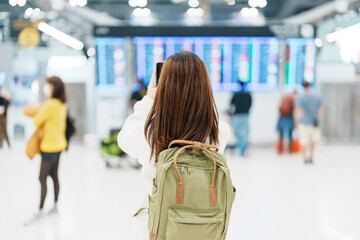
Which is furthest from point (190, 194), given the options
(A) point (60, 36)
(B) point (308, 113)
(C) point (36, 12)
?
(C) point (36, 12)

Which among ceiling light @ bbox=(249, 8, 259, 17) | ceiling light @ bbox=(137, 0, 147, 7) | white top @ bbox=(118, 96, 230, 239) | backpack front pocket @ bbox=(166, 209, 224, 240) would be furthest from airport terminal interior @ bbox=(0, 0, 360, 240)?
backpack front pocket @ bbox=(166, 209, 224, 240)

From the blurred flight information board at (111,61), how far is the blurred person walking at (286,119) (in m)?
3.48

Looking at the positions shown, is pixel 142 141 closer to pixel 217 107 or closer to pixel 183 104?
pixel 183 104

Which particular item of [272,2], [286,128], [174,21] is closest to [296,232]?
[286,128]

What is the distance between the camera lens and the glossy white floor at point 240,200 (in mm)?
3709

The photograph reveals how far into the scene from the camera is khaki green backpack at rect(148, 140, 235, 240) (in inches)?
58.7

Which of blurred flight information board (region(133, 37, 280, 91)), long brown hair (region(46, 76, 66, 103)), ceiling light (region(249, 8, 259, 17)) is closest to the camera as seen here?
long brown hair (region(46, 76, 66, 103))

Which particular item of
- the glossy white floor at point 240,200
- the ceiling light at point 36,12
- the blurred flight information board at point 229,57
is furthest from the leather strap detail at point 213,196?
the ceiling light at point 36,12

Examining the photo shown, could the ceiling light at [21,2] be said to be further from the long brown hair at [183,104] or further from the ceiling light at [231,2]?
the long brown hair at [183,104]

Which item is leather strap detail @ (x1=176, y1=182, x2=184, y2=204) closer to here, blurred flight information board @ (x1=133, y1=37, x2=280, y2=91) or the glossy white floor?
the glossy white floor

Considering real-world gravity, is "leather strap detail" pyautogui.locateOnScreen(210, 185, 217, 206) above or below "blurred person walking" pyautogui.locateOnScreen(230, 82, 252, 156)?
above

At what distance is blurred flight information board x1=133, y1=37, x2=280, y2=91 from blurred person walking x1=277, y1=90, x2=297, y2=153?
91 centimetres

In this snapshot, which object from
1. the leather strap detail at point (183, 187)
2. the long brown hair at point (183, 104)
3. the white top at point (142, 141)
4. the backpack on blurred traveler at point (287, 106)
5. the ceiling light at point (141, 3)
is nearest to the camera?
the leather strap detail at point (183, 187)

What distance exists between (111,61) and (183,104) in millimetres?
7504
